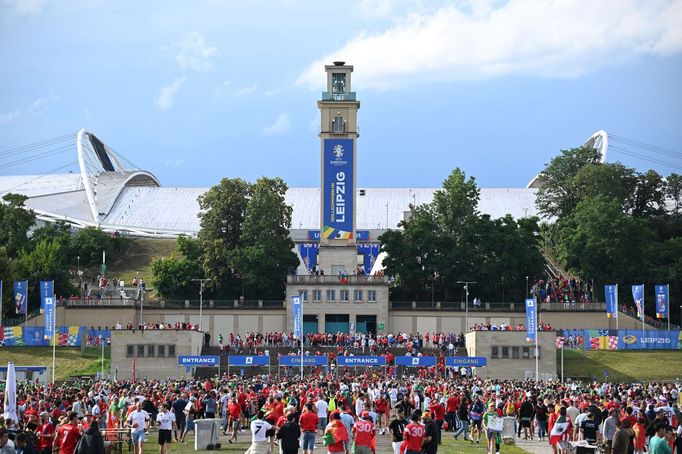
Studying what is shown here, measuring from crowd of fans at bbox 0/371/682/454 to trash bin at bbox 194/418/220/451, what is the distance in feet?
2.79

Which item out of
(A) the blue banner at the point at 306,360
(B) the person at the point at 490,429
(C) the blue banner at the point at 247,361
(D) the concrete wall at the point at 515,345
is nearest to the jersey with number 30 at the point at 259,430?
(B) the person at the point at 490,429

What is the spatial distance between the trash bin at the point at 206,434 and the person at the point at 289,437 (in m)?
8.17

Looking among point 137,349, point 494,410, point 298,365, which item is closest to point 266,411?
point 494,410

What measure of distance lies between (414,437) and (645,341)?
2067 inches

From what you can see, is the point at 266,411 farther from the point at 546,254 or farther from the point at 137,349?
the point at 546,254

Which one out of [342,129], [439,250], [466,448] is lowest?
[466,448]

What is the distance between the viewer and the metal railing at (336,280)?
273 feet

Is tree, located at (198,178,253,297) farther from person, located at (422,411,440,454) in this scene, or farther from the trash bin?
person, located at (422,411,440,454)

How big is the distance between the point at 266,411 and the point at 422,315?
2093 inches

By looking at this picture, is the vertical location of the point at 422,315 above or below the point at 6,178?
below

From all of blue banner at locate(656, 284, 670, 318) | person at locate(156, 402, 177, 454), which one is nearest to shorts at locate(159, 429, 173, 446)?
person at locate(156, 402, 177, 454)

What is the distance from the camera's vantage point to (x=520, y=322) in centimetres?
8469

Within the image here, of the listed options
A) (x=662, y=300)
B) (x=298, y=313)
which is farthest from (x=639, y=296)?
(x=298, y=313)

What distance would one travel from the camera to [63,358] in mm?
72500
